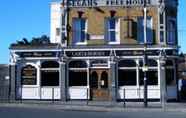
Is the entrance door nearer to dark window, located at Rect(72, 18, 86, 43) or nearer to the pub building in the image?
the pub building

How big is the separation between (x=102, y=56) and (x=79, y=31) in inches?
129

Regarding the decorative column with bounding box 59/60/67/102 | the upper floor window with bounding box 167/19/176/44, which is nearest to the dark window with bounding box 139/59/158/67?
the upper floor window with bounding box 167/19/176/44

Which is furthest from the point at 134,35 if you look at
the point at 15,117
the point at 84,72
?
the point at 15,117

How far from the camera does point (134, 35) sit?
45250 mm

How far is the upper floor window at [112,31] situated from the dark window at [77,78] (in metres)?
3.68

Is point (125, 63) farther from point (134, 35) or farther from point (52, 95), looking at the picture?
point (52, 95)

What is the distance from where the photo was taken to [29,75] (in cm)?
4584

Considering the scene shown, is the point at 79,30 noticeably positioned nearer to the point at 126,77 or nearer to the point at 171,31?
the point at 126,77

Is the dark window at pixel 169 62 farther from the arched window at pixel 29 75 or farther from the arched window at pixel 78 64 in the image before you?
the arched window at pixel 29 75

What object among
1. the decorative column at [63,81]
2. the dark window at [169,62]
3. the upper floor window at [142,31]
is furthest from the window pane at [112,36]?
the dark window at [169,62]

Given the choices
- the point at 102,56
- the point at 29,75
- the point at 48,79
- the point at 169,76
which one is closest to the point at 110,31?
the point at 102,56

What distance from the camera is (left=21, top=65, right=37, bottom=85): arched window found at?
4562 cm

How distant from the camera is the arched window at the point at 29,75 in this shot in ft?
150

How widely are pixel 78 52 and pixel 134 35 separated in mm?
5069
